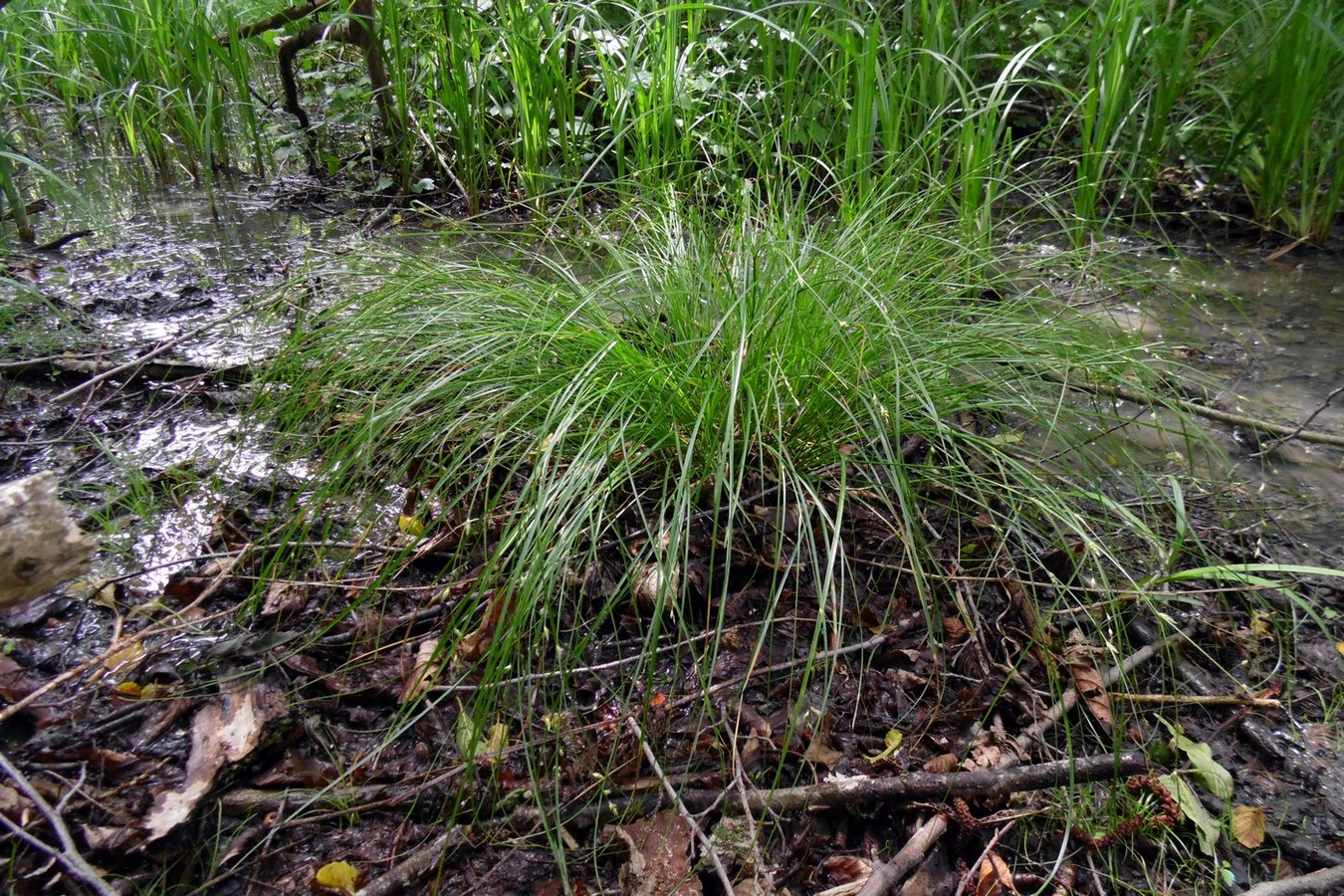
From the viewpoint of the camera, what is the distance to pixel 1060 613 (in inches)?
60.0

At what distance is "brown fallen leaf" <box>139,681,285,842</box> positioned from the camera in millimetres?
1216

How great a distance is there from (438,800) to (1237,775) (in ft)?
4.07

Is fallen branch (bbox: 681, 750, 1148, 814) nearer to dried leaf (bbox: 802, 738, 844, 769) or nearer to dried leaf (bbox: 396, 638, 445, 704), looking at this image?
dried leaf (bbox: 802, 738, 844, 769)

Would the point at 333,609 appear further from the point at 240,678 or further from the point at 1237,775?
the point at 1237,775

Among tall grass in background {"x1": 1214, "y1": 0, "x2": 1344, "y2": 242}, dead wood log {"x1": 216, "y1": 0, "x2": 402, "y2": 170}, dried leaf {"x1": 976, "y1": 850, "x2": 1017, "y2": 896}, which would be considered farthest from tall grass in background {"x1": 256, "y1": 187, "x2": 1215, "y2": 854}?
dead wood log {"x1": 216, "y1": 0, "x2": 402, "y2": 170}

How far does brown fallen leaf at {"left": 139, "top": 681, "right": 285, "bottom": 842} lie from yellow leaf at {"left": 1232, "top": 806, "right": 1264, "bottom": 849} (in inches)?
57.7

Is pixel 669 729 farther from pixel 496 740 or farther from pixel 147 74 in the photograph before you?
pixel 147 74

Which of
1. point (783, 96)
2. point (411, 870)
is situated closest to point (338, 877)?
point (411, 870)

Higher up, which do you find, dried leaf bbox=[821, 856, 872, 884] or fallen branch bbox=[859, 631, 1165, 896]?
fallen branch bbox=[859, 631, 1165, 896]

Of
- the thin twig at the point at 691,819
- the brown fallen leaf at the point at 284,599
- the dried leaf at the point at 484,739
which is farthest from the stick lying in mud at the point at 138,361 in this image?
the thin twig at the point at 691,819

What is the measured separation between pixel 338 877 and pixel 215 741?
317 mm

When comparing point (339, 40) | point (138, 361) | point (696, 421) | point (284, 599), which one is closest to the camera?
point (696, 421)

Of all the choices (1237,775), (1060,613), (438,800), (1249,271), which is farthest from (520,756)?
(1249,271)

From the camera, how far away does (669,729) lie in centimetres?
137
